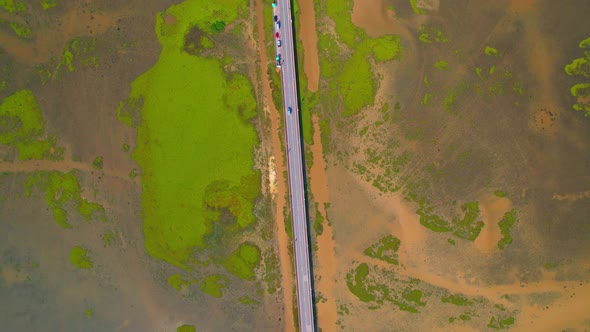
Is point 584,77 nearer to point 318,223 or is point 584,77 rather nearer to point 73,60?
point 318,223

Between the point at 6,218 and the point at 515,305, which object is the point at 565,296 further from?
the point at 6,218

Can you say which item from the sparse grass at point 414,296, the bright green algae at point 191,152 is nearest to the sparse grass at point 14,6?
the bright green algae at point 191,152

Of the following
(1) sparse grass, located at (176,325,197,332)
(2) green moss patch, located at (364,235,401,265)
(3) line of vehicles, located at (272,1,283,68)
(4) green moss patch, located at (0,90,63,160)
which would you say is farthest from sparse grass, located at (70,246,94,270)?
(2) green moss patch, located at (364,235,401,265)

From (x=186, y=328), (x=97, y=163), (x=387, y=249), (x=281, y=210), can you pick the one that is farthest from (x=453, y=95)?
(x=97, y=163)

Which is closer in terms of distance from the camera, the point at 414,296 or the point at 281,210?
the point at 414,296

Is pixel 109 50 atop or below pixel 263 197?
atop

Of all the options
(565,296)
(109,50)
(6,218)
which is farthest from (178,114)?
(565,296)
